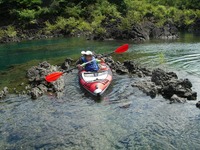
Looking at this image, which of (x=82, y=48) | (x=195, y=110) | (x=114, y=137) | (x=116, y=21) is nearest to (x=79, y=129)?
(x=114, y=137)

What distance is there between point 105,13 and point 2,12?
1510cm

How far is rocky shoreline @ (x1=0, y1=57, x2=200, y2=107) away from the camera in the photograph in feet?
41.0

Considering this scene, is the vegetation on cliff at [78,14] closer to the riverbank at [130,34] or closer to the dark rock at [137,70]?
the riverbank at [130,34]

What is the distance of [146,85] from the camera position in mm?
13922

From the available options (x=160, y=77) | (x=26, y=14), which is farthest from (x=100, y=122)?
(x=26, y=14)

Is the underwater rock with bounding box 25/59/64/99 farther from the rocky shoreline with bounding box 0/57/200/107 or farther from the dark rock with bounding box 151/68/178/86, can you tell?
the dark rock with bounding box 151/68/178/86

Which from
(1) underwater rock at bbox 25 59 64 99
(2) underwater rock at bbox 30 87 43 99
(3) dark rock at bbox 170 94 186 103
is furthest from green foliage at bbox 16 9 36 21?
(3) dark rock at bbox 170 94 186 103

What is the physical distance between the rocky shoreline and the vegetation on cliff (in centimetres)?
2163

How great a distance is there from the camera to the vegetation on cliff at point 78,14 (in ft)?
132

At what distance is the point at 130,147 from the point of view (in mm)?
8914

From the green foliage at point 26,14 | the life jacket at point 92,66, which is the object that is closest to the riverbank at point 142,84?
the life jacket at point 92,66

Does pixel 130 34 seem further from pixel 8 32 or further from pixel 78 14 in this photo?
pixel 8 32

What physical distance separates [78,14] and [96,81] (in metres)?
31.0

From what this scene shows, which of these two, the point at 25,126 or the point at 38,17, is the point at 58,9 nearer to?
the point at 38,17
